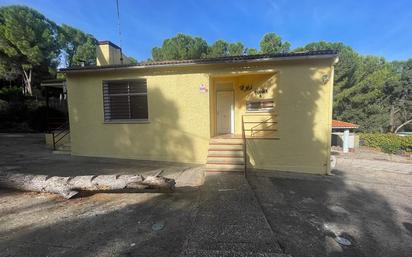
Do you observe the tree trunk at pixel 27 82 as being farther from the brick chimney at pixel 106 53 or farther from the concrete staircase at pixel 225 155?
the concrete staircase at pixel 225 155

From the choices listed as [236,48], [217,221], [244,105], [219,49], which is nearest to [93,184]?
[217,221]

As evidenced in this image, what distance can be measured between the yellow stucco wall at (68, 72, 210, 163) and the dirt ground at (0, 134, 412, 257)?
74.7 inches

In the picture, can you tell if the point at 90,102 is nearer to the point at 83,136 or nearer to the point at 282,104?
the point at 83,136

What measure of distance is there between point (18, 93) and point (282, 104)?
68.0ft

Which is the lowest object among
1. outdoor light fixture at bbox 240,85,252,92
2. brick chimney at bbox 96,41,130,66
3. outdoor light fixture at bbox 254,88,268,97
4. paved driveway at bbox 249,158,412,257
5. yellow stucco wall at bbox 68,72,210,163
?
paved driveway at bbox 249,158,412,257

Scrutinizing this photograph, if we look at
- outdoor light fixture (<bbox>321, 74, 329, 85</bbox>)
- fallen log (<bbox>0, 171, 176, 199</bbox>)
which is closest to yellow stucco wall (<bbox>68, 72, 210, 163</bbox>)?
fallen log (<bbox>0, 171, 176, 199</bbox>)

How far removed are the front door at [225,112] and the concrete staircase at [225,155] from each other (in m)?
1.70

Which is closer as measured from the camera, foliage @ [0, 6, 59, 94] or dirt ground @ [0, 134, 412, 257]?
dirt ground @ [0, 134, 412, 257]

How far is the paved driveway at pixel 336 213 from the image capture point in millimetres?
3117

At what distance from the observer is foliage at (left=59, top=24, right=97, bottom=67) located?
82.8 feet

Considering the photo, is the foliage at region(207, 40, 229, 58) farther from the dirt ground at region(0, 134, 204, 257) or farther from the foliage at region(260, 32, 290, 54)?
the dirt ground at region(0, 134, 204, 257)

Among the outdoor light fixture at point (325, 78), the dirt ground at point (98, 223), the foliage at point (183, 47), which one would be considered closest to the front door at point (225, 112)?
the outdoor light fixture at point (325, 78)

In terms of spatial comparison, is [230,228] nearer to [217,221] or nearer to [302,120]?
[217,221]

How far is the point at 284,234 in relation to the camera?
3309mm
